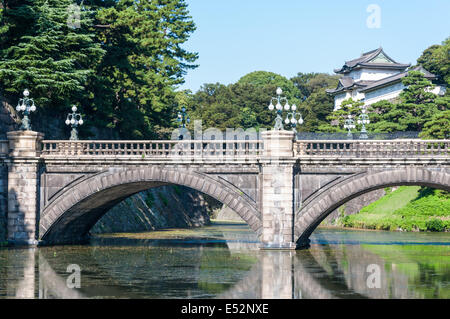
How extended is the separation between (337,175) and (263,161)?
3.92 m

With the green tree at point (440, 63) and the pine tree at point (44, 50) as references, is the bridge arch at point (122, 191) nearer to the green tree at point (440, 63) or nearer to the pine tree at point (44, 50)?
the pine tree at point (44, 50)

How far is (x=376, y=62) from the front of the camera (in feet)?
367

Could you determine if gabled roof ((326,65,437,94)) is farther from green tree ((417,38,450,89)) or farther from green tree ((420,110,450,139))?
green tree ((420,110,450,139))

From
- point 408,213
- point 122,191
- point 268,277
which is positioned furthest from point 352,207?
point 268,277

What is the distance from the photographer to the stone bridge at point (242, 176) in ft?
118

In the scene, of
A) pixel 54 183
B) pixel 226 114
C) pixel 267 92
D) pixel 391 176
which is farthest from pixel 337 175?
pixel 267 92

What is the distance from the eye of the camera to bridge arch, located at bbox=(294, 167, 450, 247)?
116 ft

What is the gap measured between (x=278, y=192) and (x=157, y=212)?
90.3ft

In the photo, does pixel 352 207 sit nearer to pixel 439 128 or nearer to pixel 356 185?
pixel 439 128

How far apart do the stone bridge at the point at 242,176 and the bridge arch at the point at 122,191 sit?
2.1 inches

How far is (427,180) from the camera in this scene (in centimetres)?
3528

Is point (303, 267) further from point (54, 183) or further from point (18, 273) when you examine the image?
point (54, 183)

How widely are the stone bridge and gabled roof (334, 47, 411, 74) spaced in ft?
244

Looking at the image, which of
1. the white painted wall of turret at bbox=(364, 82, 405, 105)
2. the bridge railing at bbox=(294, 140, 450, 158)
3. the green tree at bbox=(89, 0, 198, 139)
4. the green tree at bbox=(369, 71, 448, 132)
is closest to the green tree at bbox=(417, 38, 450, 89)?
the white painted wall of turret at bbox=(364, 82, 405, 105)
